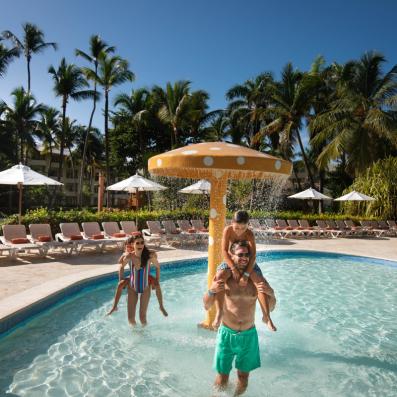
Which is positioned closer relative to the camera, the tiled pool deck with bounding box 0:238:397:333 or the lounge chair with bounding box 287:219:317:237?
the tiled pool deck with bounding box 0:238:397:333

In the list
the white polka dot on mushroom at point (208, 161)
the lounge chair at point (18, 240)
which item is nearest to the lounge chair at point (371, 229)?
the lounge chair at point (18, 240)

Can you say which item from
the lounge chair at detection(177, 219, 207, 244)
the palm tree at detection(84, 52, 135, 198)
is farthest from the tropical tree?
the lounge chair at detection(177, 219, 207, 244)

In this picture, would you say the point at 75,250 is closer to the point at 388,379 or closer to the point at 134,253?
the point at 134,253

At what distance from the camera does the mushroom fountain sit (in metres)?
4.85

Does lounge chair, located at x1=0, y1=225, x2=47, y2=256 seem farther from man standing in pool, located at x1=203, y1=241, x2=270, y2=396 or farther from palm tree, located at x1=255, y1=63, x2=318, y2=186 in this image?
palm tree, located at x1=255, y1=63, x2=318, y2=186

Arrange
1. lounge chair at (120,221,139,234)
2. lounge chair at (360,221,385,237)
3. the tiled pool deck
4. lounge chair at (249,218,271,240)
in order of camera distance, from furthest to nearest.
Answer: lounge chair at (360,221,385,237), lounge chair at (249,218,271,240), lounge chair at (120,221,139,234), the tiled pool deck

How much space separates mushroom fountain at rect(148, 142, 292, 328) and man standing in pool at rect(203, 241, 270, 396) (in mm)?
1565

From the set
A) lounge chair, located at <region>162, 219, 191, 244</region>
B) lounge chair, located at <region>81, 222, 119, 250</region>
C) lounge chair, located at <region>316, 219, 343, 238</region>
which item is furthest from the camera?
lounge chair, located at <region>316, 219, 343, 238</region>

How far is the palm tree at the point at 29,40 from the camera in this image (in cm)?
3359

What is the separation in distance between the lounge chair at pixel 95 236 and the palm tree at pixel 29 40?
2795 cm

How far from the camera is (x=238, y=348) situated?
357cm

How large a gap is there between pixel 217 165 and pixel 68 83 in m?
30.8

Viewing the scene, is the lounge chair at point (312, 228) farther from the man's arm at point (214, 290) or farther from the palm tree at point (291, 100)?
the man's arm at point (214, 290)

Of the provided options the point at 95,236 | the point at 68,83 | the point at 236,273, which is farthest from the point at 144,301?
the point at 68,83
